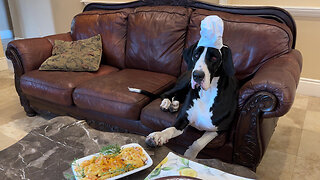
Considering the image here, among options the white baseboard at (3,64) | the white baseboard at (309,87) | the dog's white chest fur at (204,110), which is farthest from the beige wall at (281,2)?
the white baseboard at (3,64)

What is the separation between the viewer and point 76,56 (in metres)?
2.37

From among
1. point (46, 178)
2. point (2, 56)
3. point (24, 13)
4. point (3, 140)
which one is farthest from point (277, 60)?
point (24, 13)

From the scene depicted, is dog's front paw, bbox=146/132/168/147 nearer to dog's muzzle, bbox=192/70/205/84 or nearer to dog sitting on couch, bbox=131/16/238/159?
dog sitting on couch, bbox=131/16/238/159

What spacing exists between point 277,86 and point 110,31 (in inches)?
68.2

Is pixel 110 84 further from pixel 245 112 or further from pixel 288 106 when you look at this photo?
pixel 288 106

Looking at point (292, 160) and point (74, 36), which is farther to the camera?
point (74, 36)

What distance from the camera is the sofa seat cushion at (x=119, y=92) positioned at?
182 centimetres

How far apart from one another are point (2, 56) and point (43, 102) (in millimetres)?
2368

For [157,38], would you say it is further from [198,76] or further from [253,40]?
[198,76]

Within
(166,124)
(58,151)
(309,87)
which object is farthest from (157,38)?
(309,87)

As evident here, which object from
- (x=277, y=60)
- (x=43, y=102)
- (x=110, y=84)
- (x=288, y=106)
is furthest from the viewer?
(x=43, y=102)

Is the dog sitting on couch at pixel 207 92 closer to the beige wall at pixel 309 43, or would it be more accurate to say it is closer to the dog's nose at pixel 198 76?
the dog's nose at pixel 198 76

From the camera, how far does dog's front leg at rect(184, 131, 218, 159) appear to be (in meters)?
1.48

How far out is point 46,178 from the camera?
1.04 meters
